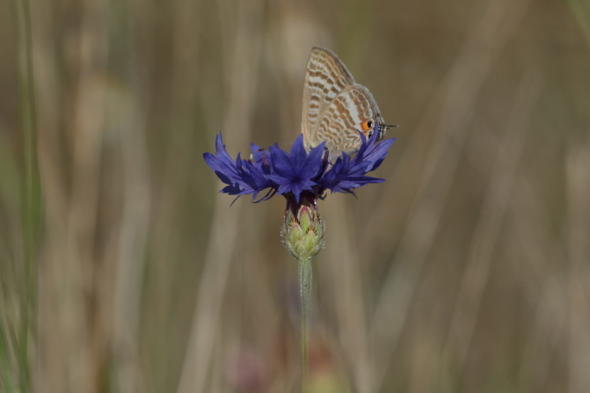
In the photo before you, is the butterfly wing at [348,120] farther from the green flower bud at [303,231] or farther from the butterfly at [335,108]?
the green flower bud at [303,231]

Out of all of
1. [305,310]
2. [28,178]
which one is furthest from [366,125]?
Result: [28,178]

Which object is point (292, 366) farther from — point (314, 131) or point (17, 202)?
point (17, 202)

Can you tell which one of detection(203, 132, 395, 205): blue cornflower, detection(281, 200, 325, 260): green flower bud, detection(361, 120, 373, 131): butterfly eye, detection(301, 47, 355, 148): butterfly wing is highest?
detection(301, 47, 355, 148): butterfly wing

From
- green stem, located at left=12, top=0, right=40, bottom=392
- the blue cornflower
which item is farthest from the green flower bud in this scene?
green stem, located at left=12, top=0, right=40, bottom=392

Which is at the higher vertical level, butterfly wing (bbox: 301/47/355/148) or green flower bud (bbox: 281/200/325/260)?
butterfly wing (bbox: 301/47/355/148)

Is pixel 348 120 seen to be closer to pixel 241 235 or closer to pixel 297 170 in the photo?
pixel 297 170

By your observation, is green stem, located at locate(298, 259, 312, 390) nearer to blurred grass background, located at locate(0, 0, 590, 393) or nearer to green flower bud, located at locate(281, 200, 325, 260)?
green flower bud, located at locate(281, 200, 325, 260)

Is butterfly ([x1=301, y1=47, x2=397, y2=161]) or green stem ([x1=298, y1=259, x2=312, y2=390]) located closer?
green stem ([x1=298, y1=259, x2=312, y2=390])

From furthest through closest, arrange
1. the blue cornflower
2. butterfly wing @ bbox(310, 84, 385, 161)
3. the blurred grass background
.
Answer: the blurred grass background, butterfly wing @ bbox(310, 84, 385, 161), the blue cornflower
